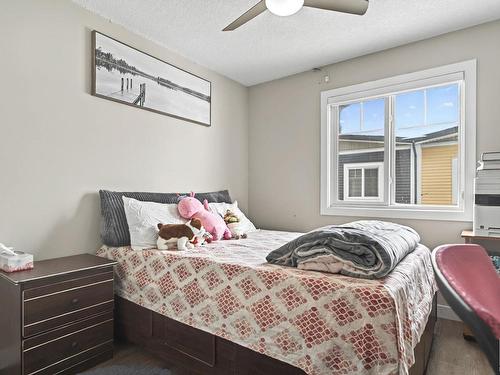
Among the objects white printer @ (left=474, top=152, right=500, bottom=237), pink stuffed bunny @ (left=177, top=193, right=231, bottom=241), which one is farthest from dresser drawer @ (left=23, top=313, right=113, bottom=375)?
white printer @ (left=474, top=152, right=500, bottom=237)

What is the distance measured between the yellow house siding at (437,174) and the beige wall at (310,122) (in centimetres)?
24

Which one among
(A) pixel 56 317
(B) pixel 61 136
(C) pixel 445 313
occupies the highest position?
(B) pixel 61 136

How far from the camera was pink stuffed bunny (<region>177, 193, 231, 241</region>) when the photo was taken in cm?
254

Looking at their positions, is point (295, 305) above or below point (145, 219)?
below

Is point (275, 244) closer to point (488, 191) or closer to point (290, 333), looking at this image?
point (290, 333)

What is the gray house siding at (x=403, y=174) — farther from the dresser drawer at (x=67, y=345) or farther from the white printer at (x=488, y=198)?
the dresser drawer at (x=67, y=345)

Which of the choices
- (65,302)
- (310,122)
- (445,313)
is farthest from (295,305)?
(310,122)

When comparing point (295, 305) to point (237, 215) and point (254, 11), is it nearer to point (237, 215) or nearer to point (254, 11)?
point (237, 215)

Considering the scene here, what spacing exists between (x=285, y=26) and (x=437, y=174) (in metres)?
1.97

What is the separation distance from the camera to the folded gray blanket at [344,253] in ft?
4.61

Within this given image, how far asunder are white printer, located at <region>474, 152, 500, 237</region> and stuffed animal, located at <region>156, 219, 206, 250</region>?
84.7 inches

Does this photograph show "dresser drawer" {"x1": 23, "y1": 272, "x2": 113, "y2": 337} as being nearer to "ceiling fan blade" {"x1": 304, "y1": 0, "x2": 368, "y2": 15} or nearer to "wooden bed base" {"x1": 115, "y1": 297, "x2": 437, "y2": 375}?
"wooden bed base" {"x1": 115, "y1": 297, "x2": 437, "y2": 375}

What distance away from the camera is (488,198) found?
84.7 inches

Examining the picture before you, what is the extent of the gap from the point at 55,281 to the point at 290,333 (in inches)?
53.4
